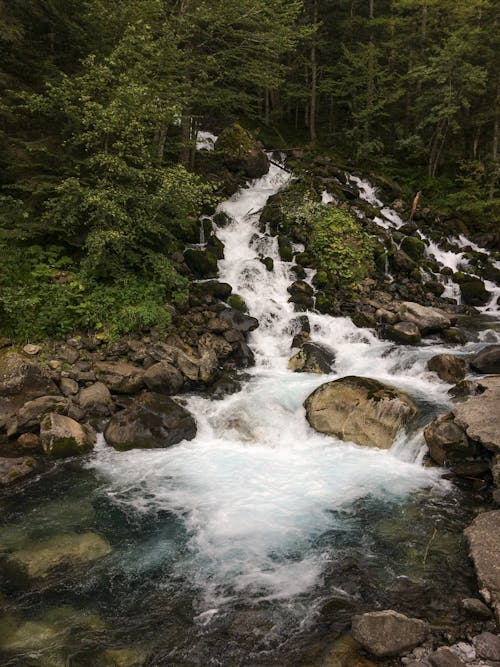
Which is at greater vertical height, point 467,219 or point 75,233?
point 467,219

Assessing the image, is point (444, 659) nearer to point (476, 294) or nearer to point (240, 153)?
point (476, 294)

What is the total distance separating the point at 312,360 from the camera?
12.1 m

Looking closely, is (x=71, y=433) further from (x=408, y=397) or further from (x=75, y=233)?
(x=408, y=397)

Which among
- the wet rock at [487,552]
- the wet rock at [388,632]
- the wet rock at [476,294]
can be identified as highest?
the wet rock at [476,294]

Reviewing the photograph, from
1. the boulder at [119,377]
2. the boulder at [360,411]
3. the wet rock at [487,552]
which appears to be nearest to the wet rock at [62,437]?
the boulder at [119,377]

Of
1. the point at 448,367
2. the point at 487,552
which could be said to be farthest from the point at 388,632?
the point at 448,367

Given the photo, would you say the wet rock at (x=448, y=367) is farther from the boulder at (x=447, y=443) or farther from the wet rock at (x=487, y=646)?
the wet rock at (x=487, y=646)

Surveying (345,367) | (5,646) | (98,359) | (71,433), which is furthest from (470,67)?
(5,646)

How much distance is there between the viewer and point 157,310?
11.3 meters

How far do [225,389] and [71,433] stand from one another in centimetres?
365

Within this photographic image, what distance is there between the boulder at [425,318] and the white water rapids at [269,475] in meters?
0.76

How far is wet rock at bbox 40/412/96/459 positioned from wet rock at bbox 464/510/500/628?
265 inches

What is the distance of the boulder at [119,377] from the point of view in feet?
32.2

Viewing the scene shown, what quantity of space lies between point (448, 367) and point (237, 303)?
6239 millimetres
